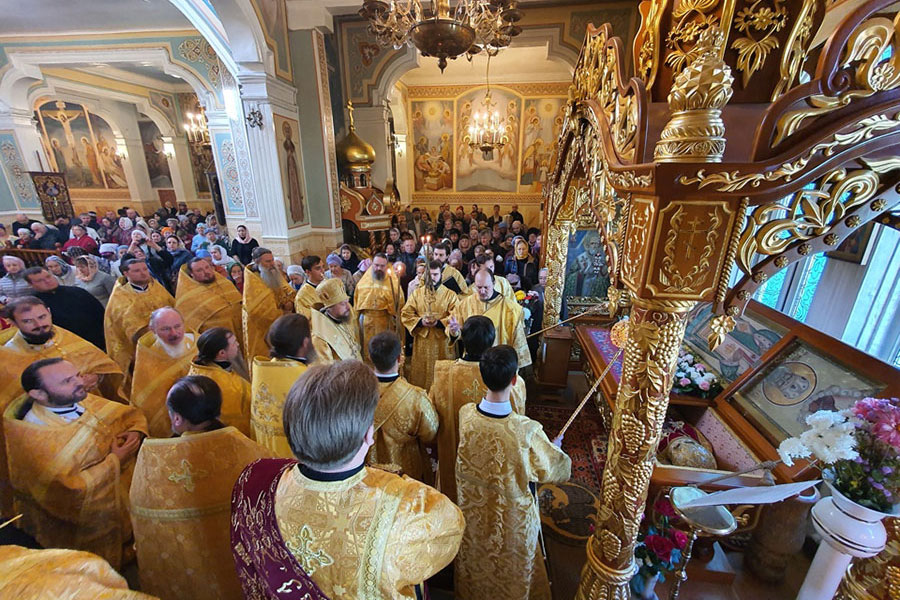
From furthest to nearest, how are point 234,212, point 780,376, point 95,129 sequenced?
point 95,129
point 234,212
point 780,376

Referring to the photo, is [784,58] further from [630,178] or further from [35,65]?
[35,65]

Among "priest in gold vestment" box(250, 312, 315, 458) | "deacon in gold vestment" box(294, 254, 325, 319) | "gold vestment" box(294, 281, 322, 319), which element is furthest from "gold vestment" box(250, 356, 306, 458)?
"gold vestment" box(294, 281, 322, 319)

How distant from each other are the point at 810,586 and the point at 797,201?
1755mm

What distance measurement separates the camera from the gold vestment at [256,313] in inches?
152

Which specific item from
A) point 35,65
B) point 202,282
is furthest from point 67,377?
point 35,65

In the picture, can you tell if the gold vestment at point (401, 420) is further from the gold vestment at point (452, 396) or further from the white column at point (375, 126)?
the white column at point (375, 126)

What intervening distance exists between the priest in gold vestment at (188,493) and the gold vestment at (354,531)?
831 millimetres

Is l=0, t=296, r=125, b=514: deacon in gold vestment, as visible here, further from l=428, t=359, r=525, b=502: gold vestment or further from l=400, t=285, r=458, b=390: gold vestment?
l=400, t=285, r=458, b=390: gold vestment

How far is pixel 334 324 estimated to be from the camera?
11.1 feet

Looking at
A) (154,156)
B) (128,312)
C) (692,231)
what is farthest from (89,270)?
(154,156)

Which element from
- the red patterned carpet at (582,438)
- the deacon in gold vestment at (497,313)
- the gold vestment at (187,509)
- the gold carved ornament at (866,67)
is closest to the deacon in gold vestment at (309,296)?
the deacon in gold vestment at (497,313)

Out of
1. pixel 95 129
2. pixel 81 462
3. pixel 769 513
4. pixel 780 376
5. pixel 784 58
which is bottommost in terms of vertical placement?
pixel 769 513

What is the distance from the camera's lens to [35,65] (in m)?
9.48

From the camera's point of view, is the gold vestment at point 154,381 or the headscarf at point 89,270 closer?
the gold vestment at point 154,381
